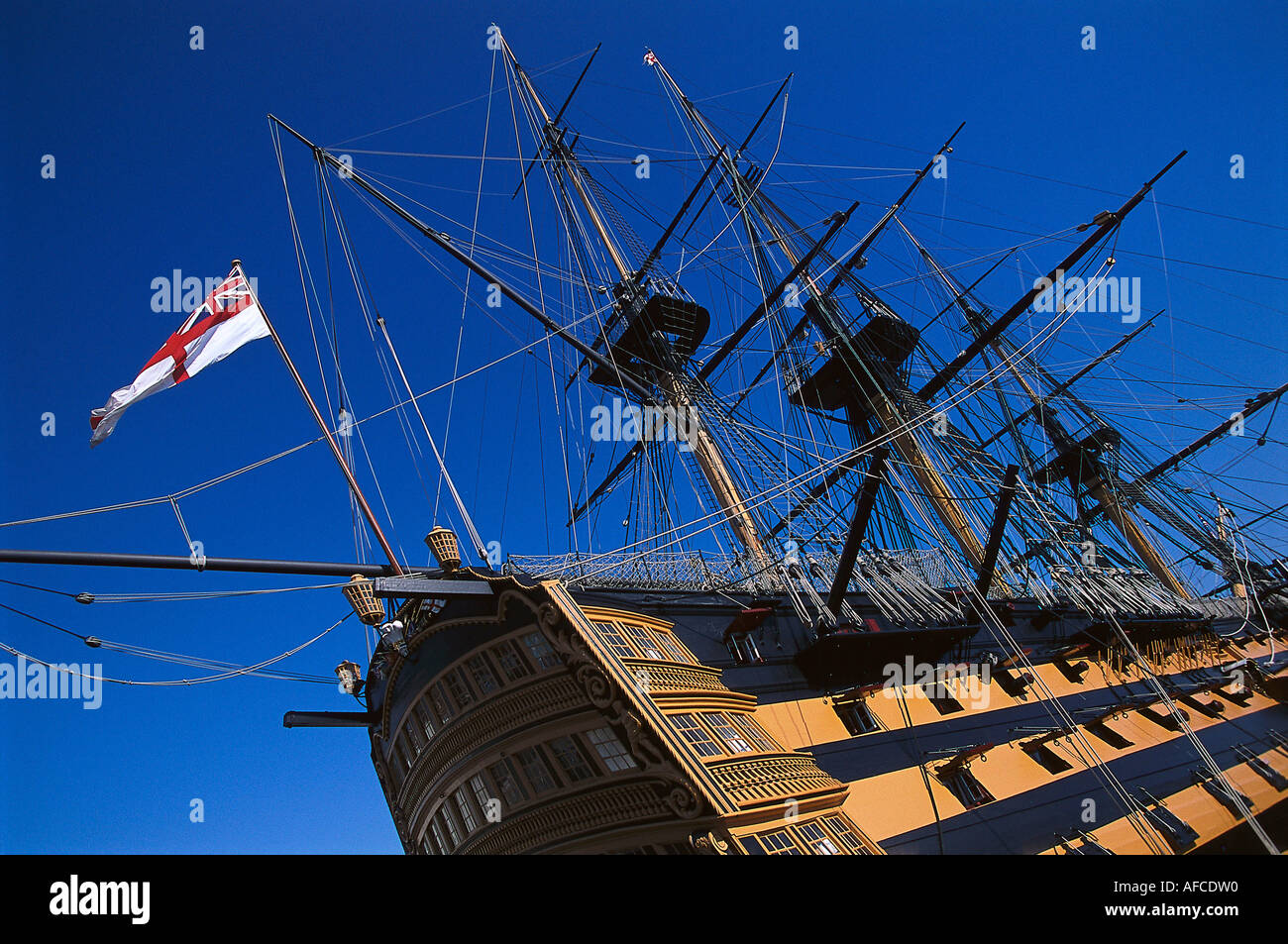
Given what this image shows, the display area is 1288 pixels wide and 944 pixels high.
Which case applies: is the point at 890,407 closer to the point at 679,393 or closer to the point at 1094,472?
the point at 679,393

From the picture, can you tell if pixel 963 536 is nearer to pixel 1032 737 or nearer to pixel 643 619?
pixel 1032 737

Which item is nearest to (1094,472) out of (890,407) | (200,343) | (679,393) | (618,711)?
(890,407)

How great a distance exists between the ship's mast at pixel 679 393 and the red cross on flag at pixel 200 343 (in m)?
8.81

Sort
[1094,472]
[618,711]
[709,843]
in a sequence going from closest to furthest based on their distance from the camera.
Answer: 1. [709,843]
2. [618,711]
3. [1094,472]

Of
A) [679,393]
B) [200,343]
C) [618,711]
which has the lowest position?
[618,711]

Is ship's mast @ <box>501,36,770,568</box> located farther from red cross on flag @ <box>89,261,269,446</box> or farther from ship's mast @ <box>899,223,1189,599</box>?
ship's mast @ <box>899,223,1189,599</box>

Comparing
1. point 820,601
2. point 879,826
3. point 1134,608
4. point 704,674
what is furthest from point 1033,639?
point 704,674

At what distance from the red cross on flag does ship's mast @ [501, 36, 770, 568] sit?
28.9ft

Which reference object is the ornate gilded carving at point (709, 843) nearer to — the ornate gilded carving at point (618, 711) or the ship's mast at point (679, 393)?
the ornate gilded carving at point (618, 711)

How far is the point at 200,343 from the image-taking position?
9.23 meters

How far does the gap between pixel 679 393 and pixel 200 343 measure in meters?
14.1

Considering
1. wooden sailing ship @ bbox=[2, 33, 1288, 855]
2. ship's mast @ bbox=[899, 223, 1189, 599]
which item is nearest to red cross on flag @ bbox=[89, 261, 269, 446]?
wooden sailing ship @ bbox=[2, 33, 1288, 855]
